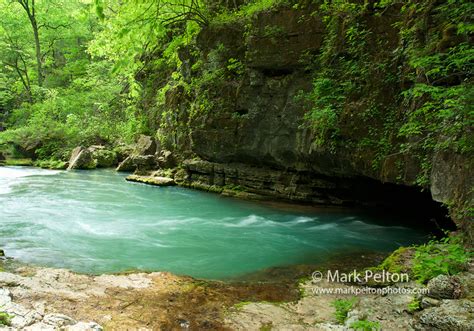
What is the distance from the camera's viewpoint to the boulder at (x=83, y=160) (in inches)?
804

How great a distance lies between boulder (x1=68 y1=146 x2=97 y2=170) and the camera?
20422 millimetres

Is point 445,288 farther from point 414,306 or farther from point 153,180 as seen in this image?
point 153,180

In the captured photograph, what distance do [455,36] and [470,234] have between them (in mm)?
3310

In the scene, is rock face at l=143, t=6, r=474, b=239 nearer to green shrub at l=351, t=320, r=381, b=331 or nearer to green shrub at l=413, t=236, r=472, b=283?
green shrub at l=413, t=236, r=472, b=283

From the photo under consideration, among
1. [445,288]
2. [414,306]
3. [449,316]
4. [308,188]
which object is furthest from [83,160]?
[449,316]

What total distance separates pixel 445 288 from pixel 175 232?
620cm

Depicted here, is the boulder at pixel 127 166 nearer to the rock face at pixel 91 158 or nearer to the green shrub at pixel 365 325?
the rock face at pixel 91 158

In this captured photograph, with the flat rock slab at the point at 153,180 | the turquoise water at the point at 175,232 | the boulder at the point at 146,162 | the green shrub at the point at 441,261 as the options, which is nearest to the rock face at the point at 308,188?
the turquoise water at the point at 175,232

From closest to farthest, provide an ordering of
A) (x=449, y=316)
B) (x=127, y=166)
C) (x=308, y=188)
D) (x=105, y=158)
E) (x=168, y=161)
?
(x=449, y=316) → (x=308, y=188) → (x=168, y=161) → (x=127, y=166) → (x=105, y=158)

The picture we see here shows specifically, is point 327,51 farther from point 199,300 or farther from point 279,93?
point 199,300

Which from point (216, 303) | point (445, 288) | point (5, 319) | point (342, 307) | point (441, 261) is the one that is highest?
point (441, 261)

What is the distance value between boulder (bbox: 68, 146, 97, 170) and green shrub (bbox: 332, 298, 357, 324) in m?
19.1

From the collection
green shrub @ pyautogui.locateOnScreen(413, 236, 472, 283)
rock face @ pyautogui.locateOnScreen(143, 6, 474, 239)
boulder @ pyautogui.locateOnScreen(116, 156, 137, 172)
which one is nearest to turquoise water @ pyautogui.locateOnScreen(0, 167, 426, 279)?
rock face @ pyautogui.locateOnScreen(143, 6, 474, 239)

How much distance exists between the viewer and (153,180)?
1556 centimetres
